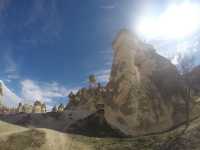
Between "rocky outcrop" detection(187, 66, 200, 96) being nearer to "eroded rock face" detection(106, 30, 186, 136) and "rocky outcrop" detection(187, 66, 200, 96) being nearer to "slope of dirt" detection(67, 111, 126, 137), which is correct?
"eroded rock face" detection(106, 30, 186, 136)

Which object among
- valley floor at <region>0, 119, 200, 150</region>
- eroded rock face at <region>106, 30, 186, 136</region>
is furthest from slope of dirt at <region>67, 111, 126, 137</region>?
valley floor at <region>0, 119, 200, 150</region>

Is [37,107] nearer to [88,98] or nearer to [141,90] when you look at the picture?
[88,98]


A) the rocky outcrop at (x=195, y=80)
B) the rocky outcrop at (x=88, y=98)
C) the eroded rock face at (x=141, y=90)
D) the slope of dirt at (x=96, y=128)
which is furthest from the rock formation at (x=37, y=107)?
the rocky outcrop at (x=195, y=80)

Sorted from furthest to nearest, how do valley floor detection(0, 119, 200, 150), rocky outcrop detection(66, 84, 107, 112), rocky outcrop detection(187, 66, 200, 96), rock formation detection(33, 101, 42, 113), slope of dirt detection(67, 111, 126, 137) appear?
rock formation detection(33, 101, 42, 113)
rocky outcrop detection(66, 84, 107, 112)
rocky outcrop detection(187, 66, 200, 96)
slope of dirt detection(67, 111, 126, 137)
valley floor detection(0, 119, 200, 150)

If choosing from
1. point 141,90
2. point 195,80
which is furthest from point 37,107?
point 141,90

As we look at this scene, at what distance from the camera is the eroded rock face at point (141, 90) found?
104 ft

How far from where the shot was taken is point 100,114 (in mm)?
43156

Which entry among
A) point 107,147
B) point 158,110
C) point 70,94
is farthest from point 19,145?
point 70,94

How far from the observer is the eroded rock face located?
104 ft

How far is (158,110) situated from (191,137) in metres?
11.4

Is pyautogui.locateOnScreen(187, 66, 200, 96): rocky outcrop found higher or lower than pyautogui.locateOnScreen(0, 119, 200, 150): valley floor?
higher

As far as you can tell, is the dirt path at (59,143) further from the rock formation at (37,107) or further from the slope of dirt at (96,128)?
the rock formation at (37,107)

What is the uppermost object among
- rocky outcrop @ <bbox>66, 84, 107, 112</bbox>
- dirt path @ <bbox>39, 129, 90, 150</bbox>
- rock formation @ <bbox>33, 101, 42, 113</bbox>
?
rocky outcrop @ <bbox>66, 84, 107, 112</bbox>

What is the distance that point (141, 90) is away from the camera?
34344 millimetres
